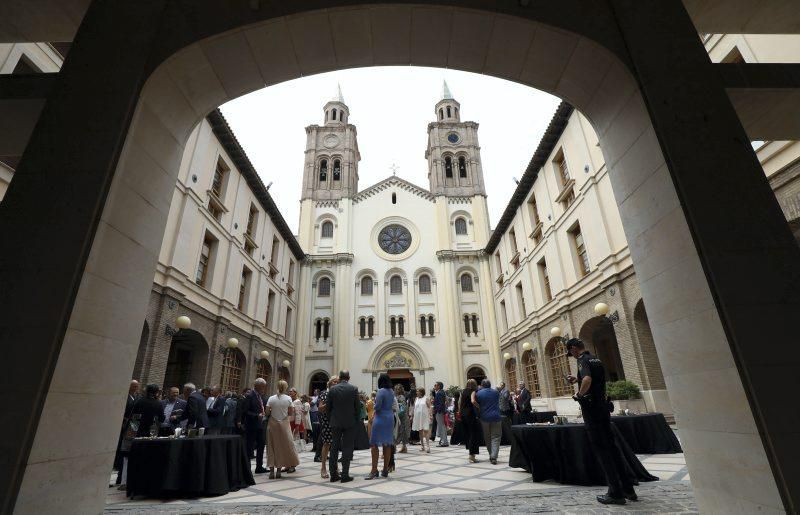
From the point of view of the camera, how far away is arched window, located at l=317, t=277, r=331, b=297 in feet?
94.1

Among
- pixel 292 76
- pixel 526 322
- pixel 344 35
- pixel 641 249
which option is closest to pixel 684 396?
pixel 641 249

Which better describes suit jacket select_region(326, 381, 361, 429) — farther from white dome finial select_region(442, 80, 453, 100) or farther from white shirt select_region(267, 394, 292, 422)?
white dome finial select_region(442, 80, 453, 100)

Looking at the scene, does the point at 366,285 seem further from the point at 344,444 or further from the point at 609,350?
the point at 344,444

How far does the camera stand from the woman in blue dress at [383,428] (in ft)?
21.9

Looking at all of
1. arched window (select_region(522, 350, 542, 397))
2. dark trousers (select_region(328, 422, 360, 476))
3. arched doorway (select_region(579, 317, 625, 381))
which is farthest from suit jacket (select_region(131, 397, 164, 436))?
arched window (select_region(522, 350, 542, 397))

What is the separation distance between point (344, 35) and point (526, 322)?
63.8 feet

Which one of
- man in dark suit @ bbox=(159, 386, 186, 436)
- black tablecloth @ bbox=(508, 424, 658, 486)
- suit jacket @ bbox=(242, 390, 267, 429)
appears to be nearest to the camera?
black tablecloth @ bbox=(508, 424, 658, 486)

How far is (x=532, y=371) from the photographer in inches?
846

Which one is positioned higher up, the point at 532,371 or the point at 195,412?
the point at 532,371

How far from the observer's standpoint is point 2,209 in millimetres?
3014

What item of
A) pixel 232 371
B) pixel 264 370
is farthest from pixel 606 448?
pixel 264 370

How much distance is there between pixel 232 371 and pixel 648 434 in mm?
15871

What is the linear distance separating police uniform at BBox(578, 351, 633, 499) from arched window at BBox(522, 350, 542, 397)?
1634 centimetres

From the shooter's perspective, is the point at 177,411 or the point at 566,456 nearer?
the point at 566,456
